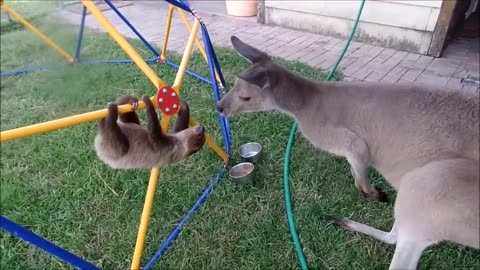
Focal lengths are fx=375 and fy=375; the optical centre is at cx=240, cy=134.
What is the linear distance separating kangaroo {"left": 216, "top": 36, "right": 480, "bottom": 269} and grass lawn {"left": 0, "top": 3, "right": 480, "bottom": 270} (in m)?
0.24

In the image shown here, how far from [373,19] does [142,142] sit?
15.8 ft

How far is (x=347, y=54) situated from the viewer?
5.68m

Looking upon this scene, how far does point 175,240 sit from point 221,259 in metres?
0.39

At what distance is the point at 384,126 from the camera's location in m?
2.35

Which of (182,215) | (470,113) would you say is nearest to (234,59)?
(182,215)

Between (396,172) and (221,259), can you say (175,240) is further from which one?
(396,172)

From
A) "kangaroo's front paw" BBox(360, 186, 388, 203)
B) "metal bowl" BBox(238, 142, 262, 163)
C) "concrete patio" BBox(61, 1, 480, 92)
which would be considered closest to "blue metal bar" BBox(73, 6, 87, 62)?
"metal bowl" BBox(238, 142, 262, 163)

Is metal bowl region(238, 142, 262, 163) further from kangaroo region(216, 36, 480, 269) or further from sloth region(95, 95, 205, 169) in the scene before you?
sloth region(95, 95, 205, 169)

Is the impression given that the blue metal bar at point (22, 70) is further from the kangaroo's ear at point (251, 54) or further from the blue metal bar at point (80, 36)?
the kangaroo's ear at point (251, 54)

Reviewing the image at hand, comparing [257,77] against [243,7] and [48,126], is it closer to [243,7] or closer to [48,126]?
[48,126]

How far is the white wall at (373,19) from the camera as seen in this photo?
5445 millimetres

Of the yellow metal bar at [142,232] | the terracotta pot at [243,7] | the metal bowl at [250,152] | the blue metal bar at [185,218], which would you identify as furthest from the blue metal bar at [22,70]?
the terracotta pot at [243,7]

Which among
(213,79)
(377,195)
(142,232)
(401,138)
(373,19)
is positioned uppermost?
(401,138)

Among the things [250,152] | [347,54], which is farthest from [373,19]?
[250,152]
